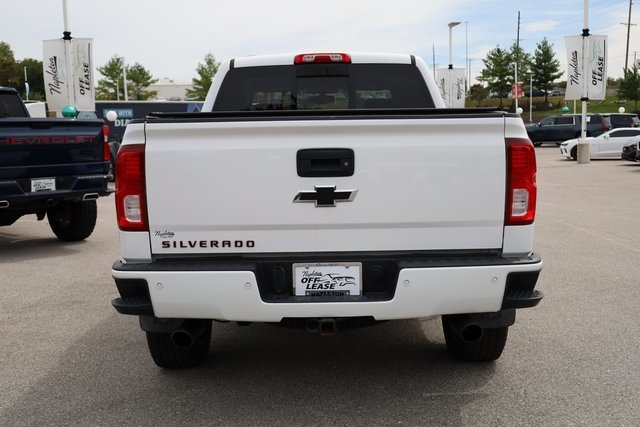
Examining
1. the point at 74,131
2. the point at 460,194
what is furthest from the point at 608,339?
the point at 74,131

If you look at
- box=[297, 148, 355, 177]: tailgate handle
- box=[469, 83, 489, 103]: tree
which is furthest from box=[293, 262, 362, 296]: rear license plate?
box=[469, 83, 489, 103]: tree

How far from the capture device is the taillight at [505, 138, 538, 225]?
3523mm

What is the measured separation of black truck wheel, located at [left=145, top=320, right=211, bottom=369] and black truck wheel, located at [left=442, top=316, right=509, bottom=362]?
153cm

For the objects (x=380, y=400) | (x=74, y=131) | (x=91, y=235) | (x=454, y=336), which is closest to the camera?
(x=380, y=400)

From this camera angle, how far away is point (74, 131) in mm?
8789

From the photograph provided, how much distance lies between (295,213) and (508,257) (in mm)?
1129

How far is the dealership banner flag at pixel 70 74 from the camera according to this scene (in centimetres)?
1981

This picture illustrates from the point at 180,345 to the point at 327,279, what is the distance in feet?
4.02

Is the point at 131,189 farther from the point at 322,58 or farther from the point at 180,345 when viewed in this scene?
the point at 322,58

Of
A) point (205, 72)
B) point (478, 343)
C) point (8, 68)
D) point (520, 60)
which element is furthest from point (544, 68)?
point (478, 343)

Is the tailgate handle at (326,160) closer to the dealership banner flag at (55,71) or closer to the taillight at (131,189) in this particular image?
the taillight at (131,189)

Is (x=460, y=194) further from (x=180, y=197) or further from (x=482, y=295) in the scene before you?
(x=180, y=197)

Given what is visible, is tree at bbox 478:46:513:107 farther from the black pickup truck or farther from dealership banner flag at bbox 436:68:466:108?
the black pickup truck

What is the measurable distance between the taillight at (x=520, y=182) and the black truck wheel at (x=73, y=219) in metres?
7.32
